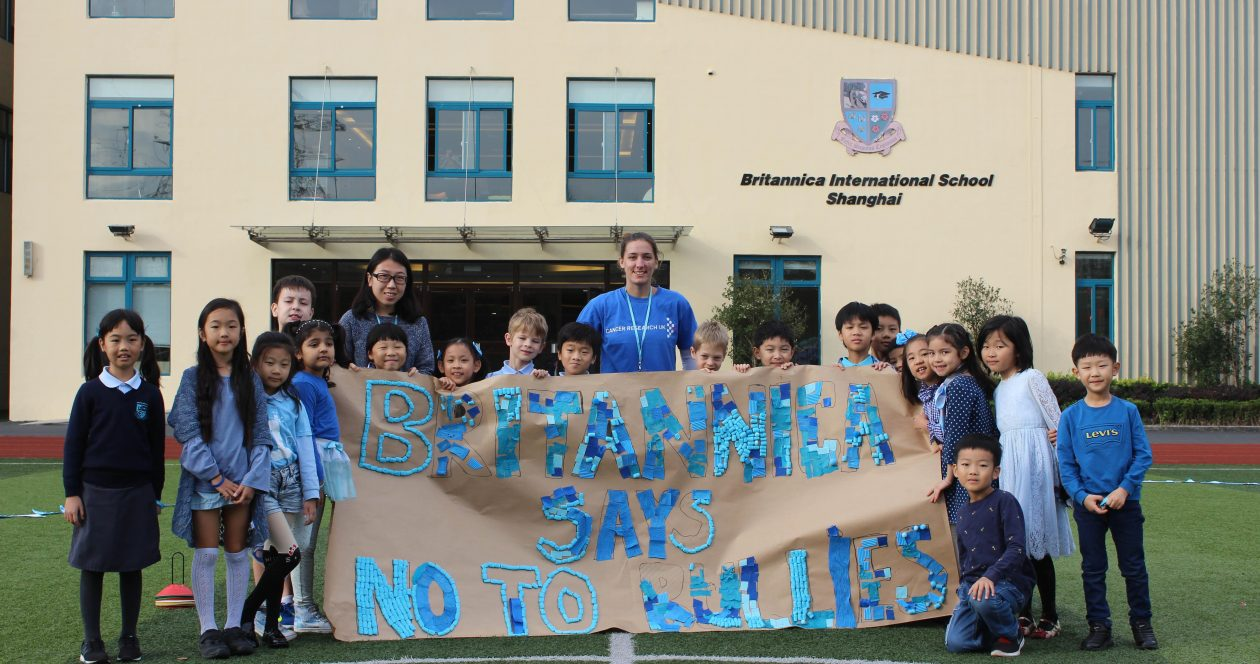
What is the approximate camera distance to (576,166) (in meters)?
20.3

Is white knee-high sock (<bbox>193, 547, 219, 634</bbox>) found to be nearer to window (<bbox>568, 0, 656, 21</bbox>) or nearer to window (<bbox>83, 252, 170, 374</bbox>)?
window (<bbox>83, 252, 170, 374</bbox>)

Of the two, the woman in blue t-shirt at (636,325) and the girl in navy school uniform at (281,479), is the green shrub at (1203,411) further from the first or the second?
the girl in navy school uniform at (281,479)

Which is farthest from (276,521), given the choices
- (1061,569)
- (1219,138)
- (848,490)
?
(1219,138)

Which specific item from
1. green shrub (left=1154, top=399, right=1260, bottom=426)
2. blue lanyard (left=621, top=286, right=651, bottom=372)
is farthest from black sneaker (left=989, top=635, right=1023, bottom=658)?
green shrub (left=1154, top=399, right=1260, bottom=426)

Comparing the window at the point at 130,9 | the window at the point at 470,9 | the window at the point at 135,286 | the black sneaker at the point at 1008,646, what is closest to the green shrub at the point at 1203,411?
the window at the point at 470,9

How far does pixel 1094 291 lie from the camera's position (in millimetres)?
20547

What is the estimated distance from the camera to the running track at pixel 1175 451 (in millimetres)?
14156

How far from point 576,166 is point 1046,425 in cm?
1581

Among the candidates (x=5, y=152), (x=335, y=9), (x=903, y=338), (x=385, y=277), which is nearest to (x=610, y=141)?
(x=335, y=9)

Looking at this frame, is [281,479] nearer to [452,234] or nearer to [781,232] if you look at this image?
[452,234]

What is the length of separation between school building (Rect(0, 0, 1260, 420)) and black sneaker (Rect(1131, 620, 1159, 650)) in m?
15.4

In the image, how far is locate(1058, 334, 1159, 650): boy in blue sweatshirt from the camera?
4918mm

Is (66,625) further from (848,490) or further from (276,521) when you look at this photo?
(848,490)

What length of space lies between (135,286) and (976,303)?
16.1 meters
